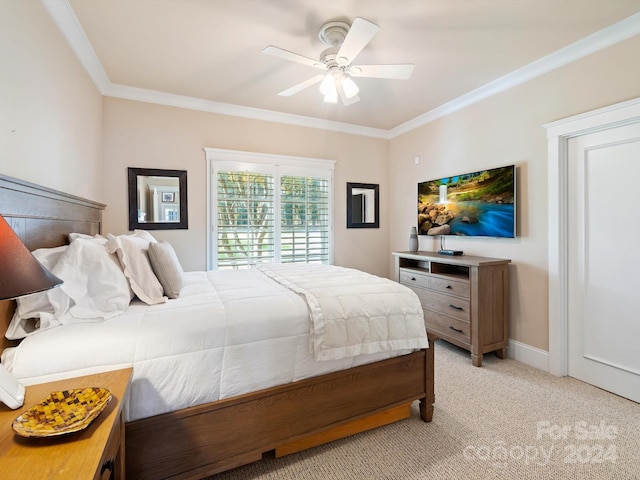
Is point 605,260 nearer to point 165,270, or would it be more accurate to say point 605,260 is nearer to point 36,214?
point 165,270

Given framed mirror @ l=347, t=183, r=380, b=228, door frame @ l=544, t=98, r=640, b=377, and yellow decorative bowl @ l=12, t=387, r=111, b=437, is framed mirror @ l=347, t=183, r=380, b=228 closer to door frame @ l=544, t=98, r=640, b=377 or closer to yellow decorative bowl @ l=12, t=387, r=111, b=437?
door frame @ l=544, t=98, r=640, b=377

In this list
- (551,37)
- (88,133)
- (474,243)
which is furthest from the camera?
(474,243)

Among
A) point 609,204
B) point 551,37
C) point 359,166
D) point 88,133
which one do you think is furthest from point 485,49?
point 88,133

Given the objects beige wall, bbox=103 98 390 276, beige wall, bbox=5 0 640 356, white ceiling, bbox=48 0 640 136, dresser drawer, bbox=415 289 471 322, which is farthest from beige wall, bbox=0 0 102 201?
dresser drawer, bbox=415 289 471 322

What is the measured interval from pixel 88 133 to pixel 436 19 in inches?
117

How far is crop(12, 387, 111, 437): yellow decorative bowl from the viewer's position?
807 mm

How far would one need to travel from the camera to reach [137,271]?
1731 mm

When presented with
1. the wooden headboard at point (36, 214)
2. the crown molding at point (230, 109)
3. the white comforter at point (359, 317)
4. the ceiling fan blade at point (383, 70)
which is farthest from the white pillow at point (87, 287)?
the crown molding at point (230, 109)

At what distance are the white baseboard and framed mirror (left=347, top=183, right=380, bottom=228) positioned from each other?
226cm

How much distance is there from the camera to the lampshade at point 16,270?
31.3 inches

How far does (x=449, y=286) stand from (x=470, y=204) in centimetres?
93

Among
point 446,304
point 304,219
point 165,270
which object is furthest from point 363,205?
point 165,270

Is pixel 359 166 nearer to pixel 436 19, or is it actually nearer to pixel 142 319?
pixel 436 19

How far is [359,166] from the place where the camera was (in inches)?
172
